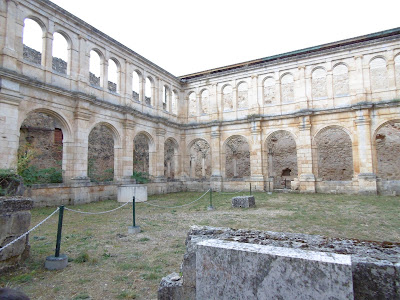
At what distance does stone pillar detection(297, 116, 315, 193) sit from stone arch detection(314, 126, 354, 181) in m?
4.50

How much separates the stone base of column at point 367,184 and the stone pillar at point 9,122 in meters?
17.0

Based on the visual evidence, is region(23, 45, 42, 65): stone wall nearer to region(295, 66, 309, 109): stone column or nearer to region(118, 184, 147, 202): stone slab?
region(118, 184, 147, 202): stone slab

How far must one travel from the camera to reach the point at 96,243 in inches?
213

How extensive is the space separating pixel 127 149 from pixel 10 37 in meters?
7.50

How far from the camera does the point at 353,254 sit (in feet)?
6.00

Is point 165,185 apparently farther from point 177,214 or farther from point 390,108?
point 390,108

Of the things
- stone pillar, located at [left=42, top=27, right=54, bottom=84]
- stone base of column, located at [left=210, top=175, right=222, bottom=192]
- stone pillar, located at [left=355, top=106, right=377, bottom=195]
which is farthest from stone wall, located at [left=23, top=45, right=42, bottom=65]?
stone pillar, located at [left=355, top=106, right=377, bottom=195]

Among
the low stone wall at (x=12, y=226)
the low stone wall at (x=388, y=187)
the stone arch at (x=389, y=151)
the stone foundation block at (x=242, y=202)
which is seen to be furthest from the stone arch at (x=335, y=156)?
the low stone wall at (x=12, y=226)

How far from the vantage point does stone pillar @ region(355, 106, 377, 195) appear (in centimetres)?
1462

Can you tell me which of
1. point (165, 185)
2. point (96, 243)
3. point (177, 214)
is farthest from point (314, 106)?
point (96, 243)

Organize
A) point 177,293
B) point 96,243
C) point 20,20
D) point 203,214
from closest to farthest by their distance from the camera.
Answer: point 177,293 < point 96,243 < point 203,214 < point 20,20

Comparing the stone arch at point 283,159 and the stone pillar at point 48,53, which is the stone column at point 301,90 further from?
the stone pillar at point 48,53

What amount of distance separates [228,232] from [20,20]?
12875 mm

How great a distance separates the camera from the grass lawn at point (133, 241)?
351 centimetres
